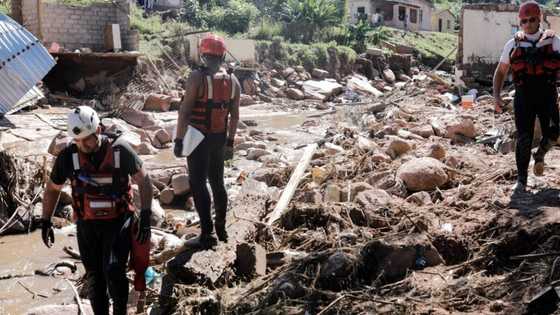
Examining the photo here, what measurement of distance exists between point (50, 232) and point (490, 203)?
139 inches

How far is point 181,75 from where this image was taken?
20750 mm

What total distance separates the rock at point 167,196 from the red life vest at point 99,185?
4.55 meters

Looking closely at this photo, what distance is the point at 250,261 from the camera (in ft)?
14.9

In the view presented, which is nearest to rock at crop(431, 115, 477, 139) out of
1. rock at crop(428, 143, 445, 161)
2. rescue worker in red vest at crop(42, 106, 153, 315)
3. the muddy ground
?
the muddy ground

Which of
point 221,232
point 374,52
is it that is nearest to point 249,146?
point 221,232

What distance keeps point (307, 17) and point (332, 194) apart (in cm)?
2711

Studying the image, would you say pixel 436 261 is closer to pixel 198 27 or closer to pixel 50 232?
pixel 50 232

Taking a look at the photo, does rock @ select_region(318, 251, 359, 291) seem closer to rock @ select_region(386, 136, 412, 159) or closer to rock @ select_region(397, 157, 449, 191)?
rock @ select_region(397, 157, 449, 191)

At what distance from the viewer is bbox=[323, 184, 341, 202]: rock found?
602cm

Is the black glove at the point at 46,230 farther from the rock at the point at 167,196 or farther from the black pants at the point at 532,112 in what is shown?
the rock at the point at 167,196

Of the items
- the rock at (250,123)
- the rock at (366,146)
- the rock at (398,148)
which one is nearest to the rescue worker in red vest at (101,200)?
the rock at (398,148)

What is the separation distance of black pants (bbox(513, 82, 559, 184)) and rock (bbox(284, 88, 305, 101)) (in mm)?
17873

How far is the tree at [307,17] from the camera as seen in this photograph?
3125cm


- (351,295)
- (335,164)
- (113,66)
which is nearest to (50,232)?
(351,295)
